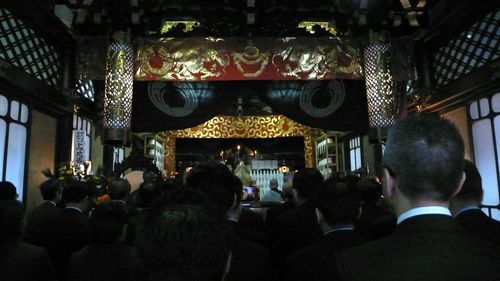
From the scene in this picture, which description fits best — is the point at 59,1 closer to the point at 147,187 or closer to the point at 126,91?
the point at 126,91

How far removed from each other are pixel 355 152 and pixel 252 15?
5245mm

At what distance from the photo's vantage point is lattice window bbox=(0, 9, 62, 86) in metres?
4.48

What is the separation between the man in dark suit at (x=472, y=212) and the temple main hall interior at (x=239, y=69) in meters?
3.14

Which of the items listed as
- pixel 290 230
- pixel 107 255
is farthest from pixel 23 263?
pixel 290 230

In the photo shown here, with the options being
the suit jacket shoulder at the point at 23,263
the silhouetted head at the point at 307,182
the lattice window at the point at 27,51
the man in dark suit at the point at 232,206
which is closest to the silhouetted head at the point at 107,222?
the suit jacket shoulder at the point at 23,263

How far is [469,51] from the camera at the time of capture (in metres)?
5.16

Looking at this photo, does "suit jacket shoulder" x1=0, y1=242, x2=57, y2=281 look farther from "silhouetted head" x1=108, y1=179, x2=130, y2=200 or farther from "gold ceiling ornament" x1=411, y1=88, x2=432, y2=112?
"gold ceiling ornament" x1=411, y1=88, x2=432, y2=112

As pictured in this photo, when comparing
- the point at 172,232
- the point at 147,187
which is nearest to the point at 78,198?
the point at 147,187

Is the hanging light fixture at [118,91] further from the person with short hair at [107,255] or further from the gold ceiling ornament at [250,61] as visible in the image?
the person with short hair at [107,255]

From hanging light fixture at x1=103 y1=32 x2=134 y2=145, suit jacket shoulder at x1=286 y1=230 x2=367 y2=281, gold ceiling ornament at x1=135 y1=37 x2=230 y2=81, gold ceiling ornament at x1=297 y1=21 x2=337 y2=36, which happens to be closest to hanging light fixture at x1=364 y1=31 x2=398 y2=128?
gold ceiling ornament at x1=297 y1=21 x2=337 y2=36

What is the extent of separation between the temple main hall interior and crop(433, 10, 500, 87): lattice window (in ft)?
0.06

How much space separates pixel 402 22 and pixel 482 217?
4477 mm

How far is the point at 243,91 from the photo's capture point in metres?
5.96

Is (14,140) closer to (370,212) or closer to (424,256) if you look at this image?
(370,212)
